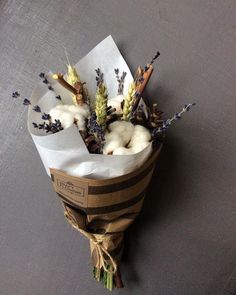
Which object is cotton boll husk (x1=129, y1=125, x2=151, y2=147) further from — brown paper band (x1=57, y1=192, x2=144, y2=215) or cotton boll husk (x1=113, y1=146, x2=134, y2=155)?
brown paper band (x1=57, y1=192, x2=144, y2=215)

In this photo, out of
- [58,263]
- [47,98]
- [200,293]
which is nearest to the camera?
[47,98]

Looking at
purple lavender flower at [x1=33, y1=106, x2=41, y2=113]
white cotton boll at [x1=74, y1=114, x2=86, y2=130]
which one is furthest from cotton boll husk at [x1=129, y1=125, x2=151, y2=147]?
purple lavender flower at [x1=33, y1=106, x2=41, y2=113]

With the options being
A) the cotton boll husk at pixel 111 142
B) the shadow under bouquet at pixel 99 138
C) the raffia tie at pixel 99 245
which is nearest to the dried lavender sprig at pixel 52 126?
the shadow under bouquet at pixel 99 138

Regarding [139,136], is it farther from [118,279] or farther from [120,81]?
[118,279]

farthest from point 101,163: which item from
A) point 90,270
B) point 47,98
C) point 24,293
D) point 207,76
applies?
point 24,293

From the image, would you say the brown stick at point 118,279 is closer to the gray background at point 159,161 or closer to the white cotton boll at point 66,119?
the gray background at point 159,161

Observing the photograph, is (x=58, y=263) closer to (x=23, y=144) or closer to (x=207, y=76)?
(x=23, y=144)
